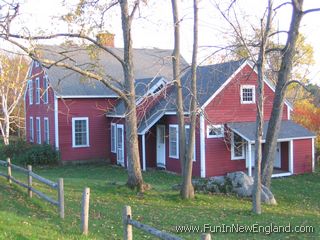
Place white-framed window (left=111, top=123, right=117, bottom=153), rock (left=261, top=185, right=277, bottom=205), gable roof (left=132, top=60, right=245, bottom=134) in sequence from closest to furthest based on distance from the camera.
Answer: rock (left=261, top=185, right=277, bottom=205) → gable roof (left=132, top=60, right=245, bottom=134) → white-framed window (left=111, top=123, right=117, bottom=153)

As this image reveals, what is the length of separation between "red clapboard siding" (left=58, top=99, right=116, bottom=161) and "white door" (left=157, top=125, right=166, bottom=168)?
14.2 ft

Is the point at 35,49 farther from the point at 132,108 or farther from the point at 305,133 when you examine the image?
the point at 305,133

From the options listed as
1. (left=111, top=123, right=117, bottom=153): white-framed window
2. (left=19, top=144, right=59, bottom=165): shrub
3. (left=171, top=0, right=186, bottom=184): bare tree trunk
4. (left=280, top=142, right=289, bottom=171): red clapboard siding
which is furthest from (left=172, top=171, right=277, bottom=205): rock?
(left=19, top=144, right=59, bottom=165): shrub

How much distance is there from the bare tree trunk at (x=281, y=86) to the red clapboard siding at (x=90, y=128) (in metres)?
12.7

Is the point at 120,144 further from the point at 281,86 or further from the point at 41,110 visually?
the point at 281,86

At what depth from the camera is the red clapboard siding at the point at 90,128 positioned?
29.0 metres

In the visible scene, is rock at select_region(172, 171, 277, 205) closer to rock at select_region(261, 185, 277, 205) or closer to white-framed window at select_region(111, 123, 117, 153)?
rock at select_region(261, 185, 277, 205)

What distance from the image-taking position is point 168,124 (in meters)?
24.9

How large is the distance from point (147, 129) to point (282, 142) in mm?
7782

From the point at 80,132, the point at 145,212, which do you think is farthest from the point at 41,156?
the point at 145,212

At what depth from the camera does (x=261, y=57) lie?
42.2 feet

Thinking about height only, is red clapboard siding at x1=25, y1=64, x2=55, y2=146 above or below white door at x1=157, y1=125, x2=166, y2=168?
above

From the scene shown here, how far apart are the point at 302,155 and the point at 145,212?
14.2m

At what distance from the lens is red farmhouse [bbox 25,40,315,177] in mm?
22688
